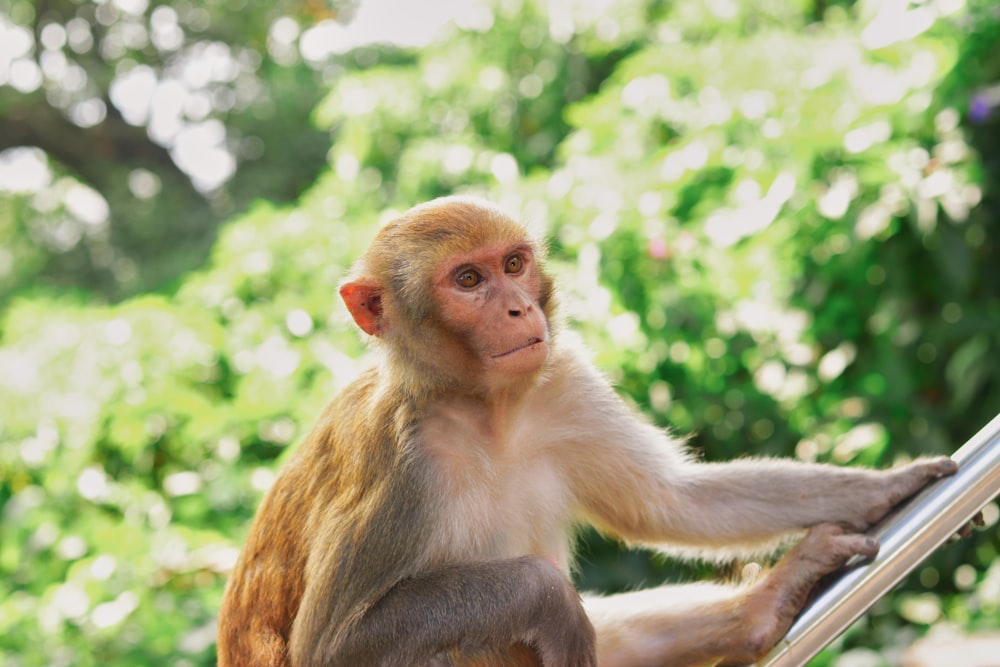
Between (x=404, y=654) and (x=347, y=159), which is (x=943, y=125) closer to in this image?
(x=404, y=654)

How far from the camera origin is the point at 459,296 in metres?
2.40

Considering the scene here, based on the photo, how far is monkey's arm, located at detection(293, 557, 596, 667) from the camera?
2.19 metres

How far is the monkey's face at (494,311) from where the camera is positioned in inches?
91.8

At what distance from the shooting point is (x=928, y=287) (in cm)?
444

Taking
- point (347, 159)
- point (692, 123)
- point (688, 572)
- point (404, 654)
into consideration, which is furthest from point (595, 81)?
point (404, 654)

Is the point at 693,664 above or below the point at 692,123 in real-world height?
below

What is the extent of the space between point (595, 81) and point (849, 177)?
10.3ft

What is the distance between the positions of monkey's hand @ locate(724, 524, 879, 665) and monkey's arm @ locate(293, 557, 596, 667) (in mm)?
412

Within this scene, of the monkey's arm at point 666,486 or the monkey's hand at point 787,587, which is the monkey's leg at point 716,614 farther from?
the monkey's arm at point 666,486

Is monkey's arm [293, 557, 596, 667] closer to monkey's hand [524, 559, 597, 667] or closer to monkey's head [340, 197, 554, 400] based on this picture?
monkey's hand [524, 559, 597, 667]

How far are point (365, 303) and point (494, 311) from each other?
1.17ft

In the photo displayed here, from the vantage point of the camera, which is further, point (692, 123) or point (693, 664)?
point (692, 123)

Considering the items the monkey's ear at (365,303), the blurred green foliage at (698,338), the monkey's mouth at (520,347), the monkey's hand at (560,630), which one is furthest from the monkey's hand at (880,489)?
the blurred green foliage at (698,338)

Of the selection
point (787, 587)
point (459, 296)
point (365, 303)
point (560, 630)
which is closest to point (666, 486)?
point (787, 587)
